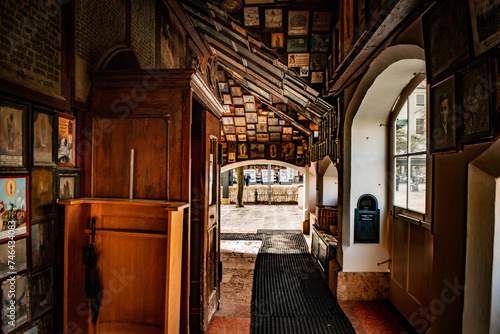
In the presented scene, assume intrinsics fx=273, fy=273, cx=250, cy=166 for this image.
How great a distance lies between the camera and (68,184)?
1985mm

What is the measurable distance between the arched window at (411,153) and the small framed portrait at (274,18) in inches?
66.0

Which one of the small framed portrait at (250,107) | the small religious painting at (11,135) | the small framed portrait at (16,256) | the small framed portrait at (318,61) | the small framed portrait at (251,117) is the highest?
the small framed portrait at (250,107)

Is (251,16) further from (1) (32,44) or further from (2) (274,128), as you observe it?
(2) (274,128)

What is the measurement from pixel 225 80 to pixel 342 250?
5038 millimetres

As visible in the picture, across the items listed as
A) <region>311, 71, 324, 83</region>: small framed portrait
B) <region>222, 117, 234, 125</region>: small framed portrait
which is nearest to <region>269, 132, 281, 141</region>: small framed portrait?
<region>222, 117, 234, 125</region>: small framed portrait

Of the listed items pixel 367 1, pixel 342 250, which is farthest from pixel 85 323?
pixel 367 1

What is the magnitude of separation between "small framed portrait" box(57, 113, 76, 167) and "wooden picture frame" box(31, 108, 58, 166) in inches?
2.5

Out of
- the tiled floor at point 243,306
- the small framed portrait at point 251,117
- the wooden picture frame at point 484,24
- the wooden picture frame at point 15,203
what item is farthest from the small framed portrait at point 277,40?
the small framed portrait at point 251,117

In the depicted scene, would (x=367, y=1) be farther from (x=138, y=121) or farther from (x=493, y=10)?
(x=138, y=121)

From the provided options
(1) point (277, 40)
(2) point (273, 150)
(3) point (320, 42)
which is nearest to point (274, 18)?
(1) point (277, 40)

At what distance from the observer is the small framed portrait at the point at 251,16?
111 inches

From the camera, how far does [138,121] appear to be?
220 cm

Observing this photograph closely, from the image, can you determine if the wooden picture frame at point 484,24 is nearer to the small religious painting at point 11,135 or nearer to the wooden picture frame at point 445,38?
the wooden picture frame at point 445,38

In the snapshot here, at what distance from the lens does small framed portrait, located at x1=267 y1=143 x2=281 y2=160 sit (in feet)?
29.4
